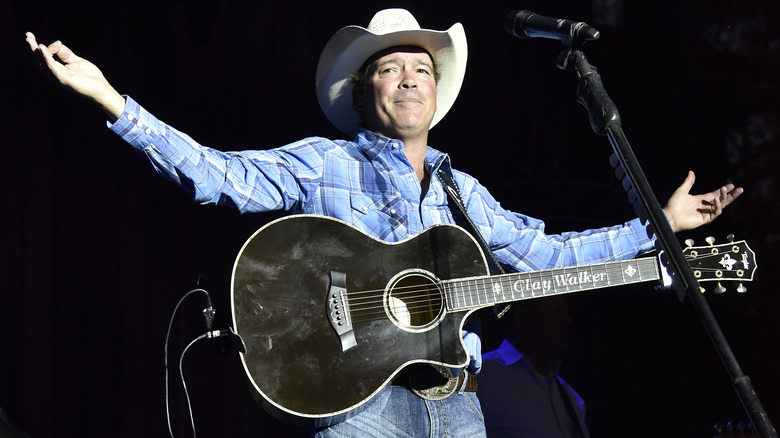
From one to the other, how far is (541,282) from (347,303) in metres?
0.69

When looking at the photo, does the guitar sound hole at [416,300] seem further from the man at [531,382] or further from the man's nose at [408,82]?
the man at [531,382]

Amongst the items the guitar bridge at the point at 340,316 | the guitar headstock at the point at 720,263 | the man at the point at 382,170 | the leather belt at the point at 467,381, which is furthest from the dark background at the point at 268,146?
the guitar headstock at the point at 720,263

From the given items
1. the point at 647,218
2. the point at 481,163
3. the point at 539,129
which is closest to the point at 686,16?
the point at 539,129

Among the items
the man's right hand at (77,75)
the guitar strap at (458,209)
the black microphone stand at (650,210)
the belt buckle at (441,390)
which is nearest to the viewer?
the black microphone stand at (650,210)

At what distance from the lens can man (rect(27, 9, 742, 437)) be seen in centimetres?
227

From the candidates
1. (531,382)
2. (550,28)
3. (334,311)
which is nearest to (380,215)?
(334,311)

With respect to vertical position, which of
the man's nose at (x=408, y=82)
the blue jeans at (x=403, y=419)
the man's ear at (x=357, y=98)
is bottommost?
the blue jeans at (x=403, y=419)

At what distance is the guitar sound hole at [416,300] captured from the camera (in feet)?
7.98

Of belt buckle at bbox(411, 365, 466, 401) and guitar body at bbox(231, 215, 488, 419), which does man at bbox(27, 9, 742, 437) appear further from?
guitar body at bbox(231, 215, 488, 419)

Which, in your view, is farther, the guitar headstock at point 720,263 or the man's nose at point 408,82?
the man's nose at point 408,82

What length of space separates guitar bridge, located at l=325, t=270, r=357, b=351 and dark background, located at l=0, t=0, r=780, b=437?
324 millimetres

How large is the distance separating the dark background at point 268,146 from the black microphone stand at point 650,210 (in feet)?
4.03

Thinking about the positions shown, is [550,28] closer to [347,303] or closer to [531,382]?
[347,303]

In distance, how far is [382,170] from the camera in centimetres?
271
